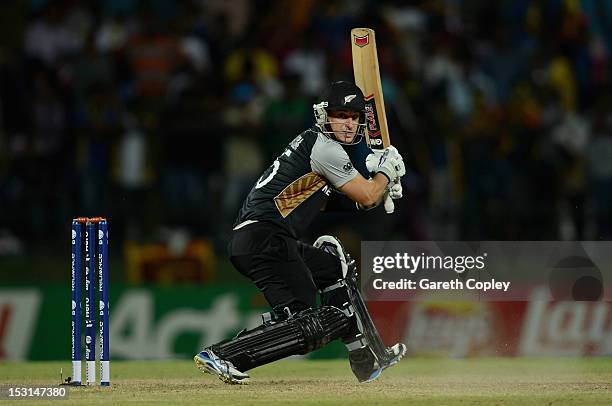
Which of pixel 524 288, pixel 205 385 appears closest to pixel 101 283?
pixel 205 385

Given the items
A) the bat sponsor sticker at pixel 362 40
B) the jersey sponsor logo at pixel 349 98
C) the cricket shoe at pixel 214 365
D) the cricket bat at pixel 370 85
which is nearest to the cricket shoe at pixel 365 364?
the cricket shoe at pixel 214 365

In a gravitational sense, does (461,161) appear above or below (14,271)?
above

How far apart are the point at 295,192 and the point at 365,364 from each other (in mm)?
1087

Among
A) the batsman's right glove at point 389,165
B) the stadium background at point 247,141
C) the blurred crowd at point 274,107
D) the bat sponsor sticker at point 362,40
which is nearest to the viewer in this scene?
the batsman's right glove at point 389,165

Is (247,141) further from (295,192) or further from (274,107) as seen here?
(295,192)

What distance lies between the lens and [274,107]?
12781mm

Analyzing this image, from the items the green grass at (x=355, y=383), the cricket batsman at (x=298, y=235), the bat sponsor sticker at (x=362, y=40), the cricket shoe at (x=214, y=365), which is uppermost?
the bat sponsor sticker at (x=362, y=40)

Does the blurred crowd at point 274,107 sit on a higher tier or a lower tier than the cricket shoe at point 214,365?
higher

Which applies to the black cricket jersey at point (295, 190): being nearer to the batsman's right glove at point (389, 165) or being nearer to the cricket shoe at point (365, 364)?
the batsman's right glove at point (389, 165)

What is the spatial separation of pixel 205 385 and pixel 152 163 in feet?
15.2

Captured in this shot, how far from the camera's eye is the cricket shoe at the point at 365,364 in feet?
26.9

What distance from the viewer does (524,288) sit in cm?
992

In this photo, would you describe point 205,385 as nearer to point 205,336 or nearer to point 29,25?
point 205,336

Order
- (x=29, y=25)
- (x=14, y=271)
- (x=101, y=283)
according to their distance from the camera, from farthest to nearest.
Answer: (x=29, y=25) → (x=14, y=271) → (x=101, y=283)
